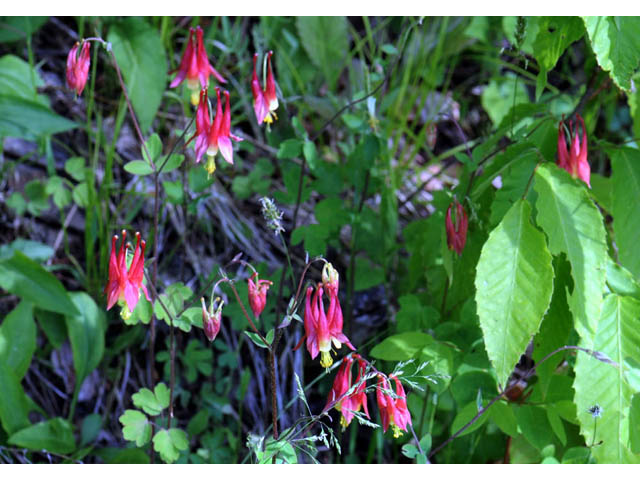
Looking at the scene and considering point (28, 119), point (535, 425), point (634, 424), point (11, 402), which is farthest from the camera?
point (28, 119)

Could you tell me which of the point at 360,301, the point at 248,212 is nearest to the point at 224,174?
the point at 248,212

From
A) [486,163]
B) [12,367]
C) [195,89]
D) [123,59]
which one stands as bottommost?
[12,367]

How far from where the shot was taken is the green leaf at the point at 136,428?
1762 millimetres

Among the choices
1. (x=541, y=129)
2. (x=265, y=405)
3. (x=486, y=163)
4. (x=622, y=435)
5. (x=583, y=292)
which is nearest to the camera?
(x=583, y=292)

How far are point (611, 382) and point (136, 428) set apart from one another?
Result: 1185 millimetres

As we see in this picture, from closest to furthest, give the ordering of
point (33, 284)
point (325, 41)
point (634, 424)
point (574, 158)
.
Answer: point (634, 424), point (574, 158), point (33, 284), point (325, 41)

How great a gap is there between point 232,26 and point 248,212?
38.3 inches

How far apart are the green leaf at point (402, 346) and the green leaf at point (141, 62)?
1344mm

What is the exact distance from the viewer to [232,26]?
3.14m

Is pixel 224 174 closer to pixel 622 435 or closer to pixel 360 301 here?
pixel 360 301

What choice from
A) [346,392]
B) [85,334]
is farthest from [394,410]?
[85,334]

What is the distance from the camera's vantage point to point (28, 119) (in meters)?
2.38

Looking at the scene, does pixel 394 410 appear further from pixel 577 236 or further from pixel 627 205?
pixel 627 205

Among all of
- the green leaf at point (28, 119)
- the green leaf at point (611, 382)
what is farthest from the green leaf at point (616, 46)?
the green leaf at point (28, 119)
